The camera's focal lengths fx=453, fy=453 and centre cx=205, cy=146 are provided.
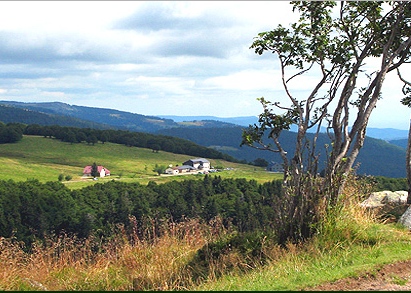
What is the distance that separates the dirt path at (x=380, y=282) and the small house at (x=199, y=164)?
13738 centimetres

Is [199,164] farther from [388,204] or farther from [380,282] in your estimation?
[380,282]

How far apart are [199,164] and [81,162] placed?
3800 centimetres

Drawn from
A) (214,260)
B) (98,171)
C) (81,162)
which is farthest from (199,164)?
(214,260)

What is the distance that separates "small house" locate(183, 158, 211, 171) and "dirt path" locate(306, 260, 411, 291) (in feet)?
451

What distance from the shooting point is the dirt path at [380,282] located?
6486 mm

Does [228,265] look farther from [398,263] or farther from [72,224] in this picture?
[72,224]

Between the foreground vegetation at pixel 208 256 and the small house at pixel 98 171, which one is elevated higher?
the foreground vegetation at pixel 208 256

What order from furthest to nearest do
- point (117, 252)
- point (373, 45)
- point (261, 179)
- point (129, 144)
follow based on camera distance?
point (129, 144) < point (261, 179) < point (373, 45) < point (117, 252)

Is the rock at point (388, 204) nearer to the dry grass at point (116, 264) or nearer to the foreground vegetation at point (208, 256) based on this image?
the foreground vegetation at point (208, 256)

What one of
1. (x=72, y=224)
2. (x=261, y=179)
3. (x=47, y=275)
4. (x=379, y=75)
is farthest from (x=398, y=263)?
(x=261, y=179)

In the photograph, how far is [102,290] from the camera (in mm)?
7770

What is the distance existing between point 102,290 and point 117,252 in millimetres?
1615

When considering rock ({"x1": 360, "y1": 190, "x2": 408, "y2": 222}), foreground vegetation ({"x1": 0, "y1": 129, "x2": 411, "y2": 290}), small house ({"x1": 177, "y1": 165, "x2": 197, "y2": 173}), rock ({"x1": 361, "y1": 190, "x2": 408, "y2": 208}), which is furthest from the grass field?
foreground vegetation ({"x1": 0, "y1": 129, "x2": 411, "y2": 290})

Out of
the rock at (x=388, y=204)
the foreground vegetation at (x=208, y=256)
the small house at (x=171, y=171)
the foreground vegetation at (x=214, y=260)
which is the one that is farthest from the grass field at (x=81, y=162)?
the foreground vegetation at (x=214, y=260)
